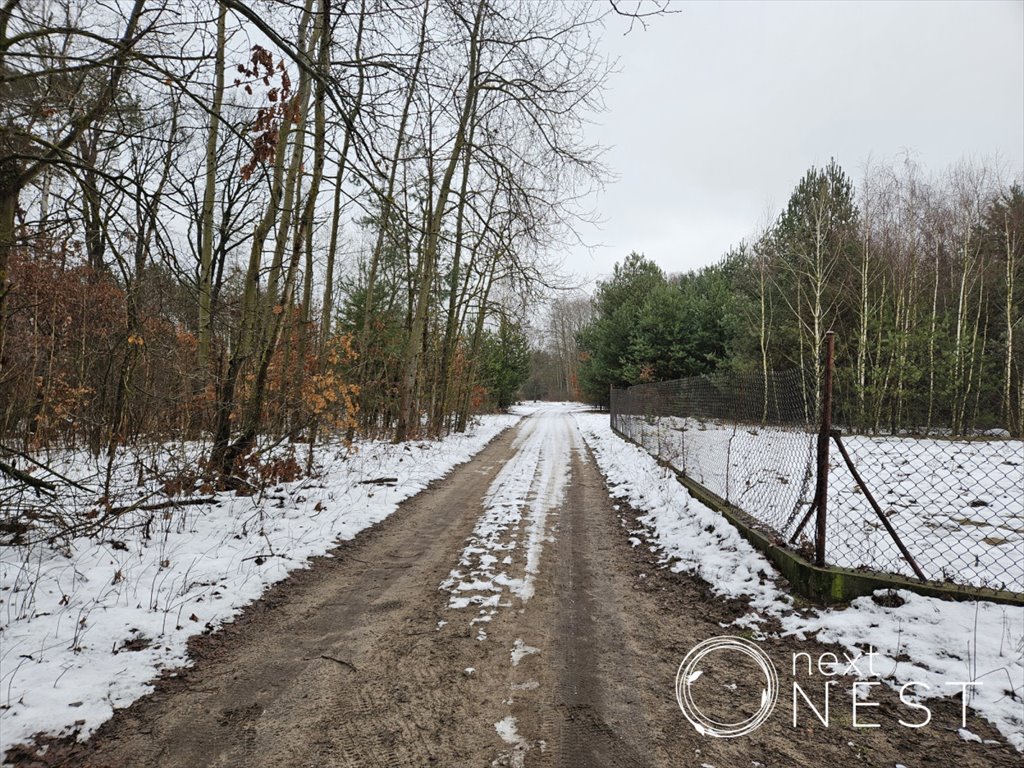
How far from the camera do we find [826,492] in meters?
3.75

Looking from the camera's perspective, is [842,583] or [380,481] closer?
[842,583]

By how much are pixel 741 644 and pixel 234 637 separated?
329 centimetres

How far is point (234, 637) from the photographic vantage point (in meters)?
3.26

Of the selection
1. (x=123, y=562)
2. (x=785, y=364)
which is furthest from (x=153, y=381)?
(x=785, y=364)

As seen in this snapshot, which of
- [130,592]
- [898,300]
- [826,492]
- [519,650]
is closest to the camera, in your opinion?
[519,650]

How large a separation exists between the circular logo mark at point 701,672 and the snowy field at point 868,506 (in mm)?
1220

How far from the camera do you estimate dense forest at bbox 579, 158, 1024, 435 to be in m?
16.9

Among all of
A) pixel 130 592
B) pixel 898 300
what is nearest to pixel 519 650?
pixel 130 592

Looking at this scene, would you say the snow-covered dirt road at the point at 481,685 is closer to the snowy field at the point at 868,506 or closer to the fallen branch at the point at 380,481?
the snowy field at the point at 868,506

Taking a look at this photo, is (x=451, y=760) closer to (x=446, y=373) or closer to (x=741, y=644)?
(x=741, y=644)

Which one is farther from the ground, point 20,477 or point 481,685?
point 20,477

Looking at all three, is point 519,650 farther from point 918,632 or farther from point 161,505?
point 161,505

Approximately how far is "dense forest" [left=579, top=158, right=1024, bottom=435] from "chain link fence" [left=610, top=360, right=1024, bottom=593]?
29.5ft

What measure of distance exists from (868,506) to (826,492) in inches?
158
